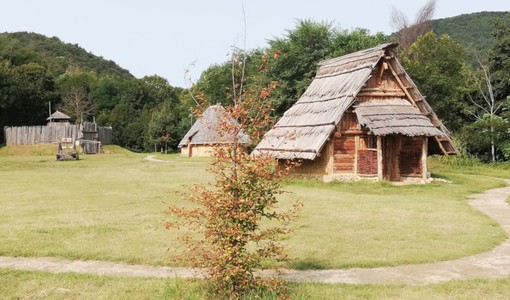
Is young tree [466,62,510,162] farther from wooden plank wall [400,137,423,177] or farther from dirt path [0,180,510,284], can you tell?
dirt path [0,180,510,284]

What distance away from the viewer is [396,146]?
24.6 meters

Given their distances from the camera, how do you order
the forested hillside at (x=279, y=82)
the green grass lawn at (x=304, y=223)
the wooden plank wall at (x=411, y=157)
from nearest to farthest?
1. the green grass lawn at (x=304, y=223)
2. the wooden plank wall at (x=411, y=157)
3. the forested hillside at (x=279, y=82)

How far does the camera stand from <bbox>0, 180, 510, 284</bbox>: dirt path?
7.97 metres

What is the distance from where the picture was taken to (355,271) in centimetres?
842

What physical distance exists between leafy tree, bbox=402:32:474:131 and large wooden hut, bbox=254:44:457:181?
1301cm

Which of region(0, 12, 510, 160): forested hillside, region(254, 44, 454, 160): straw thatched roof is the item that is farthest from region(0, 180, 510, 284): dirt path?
region(254, 44, 454, 160): straw thatched roof

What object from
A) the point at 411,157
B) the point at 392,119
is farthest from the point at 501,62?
the point at 392,119

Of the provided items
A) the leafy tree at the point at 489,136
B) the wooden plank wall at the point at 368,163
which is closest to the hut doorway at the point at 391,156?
the wooden plank wall at the point at 368,163

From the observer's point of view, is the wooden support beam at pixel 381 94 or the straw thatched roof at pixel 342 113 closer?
the straw thatched roof at pixel 342 113

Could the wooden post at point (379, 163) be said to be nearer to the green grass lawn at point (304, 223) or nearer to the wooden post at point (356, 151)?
the green grass lawn at point (304, 223)

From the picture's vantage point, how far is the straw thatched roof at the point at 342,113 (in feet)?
71.7

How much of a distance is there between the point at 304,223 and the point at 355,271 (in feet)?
14.1

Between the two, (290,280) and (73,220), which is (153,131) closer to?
(73,220)

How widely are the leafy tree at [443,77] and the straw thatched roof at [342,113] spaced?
43.7 feet
